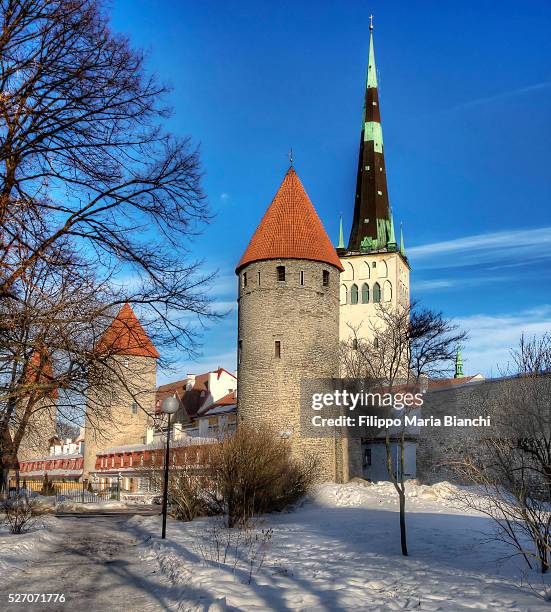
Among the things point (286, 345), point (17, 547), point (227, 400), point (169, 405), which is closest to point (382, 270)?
point (227, 400)

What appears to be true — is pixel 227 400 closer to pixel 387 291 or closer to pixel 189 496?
pixel 387 291

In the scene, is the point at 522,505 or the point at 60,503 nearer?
the point at 522,505

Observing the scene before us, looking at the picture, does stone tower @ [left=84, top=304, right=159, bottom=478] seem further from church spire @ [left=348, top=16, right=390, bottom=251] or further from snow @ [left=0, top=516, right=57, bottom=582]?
church spire @ [left=348, top=16, right=390, bottom=251]

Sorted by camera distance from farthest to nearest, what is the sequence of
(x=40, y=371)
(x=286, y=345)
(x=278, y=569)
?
(x=286, y=345) → (x=278, y=569) → (x=40, y=371)

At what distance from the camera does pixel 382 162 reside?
55.4m

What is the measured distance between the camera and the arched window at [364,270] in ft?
176

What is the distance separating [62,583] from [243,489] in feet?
22.0

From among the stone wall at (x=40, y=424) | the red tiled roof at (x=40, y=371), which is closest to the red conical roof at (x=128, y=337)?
the red tiled roof at (x=40, y=371)

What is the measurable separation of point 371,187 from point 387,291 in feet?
28.0

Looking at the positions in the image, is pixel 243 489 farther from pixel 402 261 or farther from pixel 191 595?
pixel 402 261

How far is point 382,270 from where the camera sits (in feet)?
175

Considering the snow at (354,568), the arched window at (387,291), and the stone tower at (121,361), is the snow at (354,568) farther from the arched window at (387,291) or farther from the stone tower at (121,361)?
Result: the arched window at (387,291)

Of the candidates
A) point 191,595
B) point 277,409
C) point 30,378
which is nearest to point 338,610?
point 191,595

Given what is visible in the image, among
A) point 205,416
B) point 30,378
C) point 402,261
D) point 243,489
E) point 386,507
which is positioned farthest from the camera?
point 402,261
